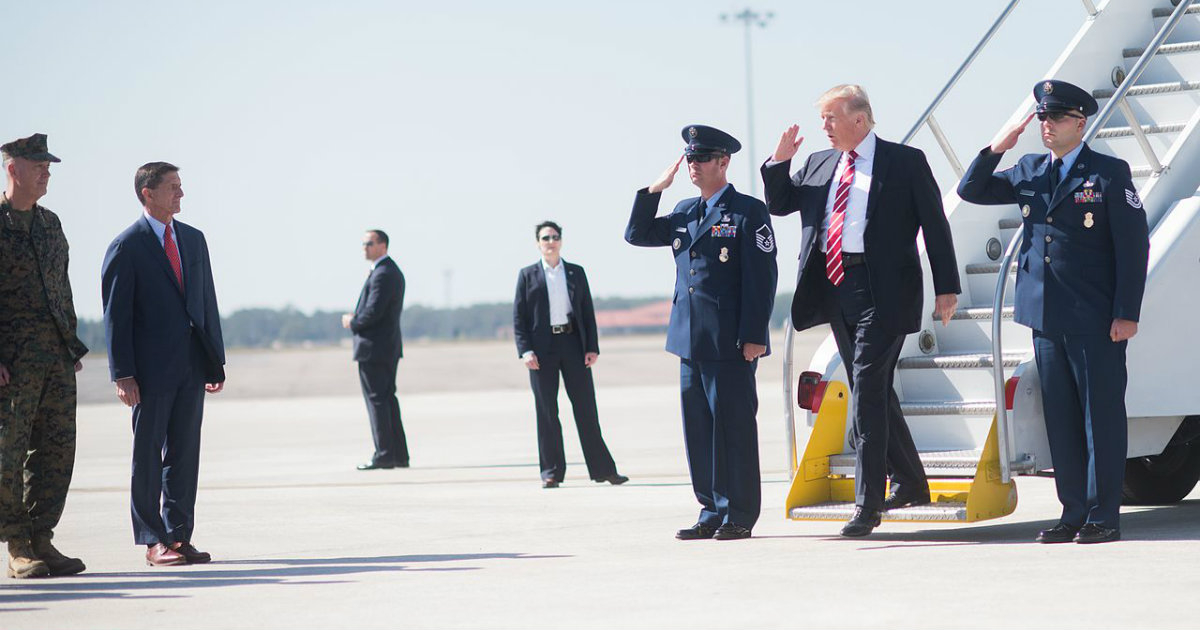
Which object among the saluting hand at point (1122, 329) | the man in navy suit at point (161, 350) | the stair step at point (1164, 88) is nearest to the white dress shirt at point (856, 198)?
the saluting hand at point (1122, 329)

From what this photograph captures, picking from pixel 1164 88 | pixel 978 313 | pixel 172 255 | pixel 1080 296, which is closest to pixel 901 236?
pixel 1080 296

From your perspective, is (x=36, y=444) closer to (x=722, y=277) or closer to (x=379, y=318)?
(x=722, y=277)

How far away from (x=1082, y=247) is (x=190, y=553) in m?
4.46

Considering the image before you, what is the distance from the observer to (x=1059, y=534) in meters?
7.36

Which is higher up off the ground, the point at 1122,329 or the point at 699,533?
the point at 1122,329

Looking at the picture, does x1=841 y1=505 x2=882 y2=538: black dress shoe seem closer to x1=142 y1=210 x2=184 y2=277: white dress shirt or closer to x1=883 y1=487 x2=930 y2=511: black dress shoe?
x1=883 y1=487 x2=930 y2=511: black dress shoe

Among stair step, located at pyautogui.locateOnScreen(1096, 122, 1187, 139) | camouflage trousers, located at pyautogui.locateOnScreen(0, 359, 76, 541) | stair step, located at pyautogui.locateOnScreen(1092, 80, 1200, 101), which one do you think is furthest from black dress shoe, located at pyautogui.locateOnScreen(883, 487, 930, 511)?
camouflage trousers, located at pyautogui.locateOnScreen(0, 359, 76, 541)

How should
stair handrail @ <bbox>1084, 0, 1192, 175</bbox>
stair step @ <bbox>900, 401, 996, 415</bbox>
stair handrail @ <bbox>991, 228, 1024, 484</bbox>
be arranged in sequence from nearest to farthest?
stair handrail @ <bbox>991, 228, 1024, 484</bbox> < stair handrail @ <bbox>1084, 0, 1192, 175</bbox> < stair step @ <bbox>900, 401, 996, 415</bbox>

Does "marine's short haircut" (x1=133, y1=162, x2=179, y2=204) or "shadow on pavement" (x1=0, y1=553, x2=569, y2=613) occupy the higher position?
"marine's short haircut" (x1=133, y1=162, x2=179, y2=204)

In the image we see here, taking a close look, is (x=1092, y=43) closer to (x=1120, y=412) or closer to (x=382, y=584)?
(x=1120, y=412)

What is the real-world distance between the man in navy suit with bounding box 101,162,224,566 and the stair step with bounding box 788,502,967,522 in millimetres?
2964

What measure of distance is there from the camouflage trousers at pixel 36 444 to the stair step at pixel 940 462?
12.1 feet

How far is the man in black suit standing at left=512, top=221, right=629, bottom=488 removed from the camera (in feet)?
39.2

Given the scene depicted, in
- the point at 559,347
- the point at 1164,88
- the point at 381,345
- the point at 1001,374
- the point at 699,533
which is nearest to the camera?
the point at 1001,374
